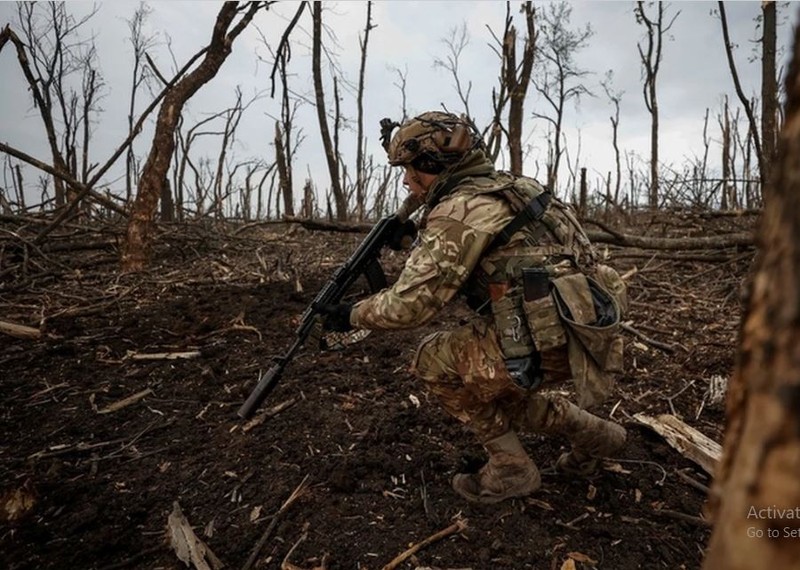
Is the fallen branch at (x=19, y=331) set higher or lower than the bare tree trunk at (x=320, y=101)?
lower

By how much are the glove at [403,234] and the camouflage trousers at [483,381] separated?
1.86ft

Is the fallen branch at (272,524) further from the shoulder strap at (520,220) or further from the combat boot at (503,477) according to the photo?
the shoulder strap at (520,220)

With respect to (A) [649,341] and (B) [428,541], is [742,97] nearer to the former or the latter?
(A) [649,341]

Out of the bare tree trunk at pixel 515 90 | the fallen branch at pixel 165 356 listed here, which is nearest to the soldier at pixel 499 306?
the fallen branch at pixel 165 356

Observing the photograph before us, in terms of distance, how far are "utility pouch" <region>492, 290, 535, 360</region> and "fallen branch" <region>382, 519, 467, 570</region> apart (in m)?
0.75

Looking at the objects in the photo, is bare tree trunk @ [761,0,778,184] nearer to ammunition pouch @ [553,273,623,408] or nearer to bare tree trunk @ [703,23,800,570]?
ammunition pouch @ [553,273,623,408]

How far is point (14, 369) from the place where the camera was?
12.2 feet

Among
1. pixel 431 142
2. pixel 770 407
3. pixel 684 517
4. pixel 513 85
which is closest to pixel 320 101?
pixel 513 85

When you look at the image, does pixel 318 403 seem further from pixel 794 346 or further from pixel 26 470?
pixel 794 346

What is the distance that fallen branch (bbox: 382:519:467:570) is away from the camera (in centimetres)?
201

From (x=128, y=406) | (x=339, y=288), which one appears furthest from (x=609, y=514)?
(x=128, y=406)

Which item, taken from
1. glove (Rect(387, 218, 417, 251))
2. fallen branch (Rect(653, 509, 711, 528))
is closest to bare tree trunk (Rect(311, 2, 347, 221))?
glove (Rect(387, 218, 417, 251))

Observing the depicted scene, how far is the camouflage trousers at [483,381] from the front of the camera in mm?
2270

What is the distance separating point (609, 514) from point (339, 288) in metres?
1.66
